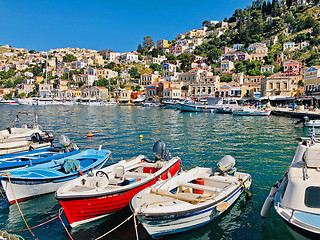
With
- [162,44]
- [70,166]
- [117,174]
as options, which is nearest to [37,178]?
[70,166]

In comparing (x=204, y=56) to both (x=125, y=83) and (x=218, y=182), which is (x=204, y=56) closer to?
(x=125, y=83)

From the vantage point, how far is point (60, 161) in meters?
10.3

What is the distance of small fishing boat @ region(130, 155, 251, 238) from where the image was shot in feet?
18.7

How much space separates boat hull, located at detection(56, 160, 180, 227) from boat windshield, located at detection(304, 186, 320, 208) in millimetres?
4455

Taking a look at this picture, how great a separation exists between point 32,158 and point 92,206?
556cm

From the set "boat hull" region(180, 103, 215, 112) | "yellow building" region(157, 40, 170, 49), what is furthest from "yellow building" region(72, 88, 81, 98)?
"yellow building" region(157, 40, 170, 49)

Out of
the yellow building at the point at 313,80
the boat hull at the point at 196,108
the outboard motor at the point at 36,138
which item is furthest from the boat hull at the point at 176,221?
the yellow building at the point at 313,80

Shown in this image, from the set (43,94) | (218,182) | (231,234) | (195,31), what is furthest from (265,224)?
(195,31)

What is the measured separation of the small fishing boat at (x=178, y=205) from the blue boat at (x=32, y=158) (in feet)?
19.7

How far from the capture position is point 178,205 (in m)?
5.93

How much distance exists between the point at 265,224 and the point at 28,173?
7.69 meters

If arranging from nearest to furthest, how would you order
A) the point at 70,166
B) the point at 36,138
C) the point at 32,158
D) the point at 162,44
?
the point at 70,166 < the point at 32,158 < the point at 36,138 < the point at 162,44

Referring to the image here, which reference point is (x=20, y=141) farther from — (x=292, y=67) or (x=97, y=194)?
(x=292, y=67)

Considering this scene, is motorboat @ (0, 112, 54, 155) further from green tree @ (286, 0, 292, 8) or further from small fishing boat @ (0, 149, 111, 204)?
green tree @ (286, 0, 292, 8)
